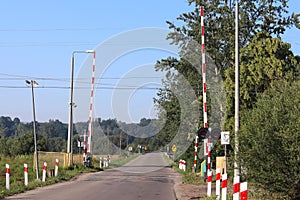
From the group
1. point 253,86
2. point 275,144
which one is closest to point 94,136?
point 253,86

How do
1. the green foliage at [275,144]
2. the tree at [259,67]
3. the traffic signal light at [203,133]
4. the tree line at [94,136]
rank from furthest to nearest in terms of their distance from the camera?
1. the tree line at [94,136]
2. the tree at [259,67]
3. the traffic signal light at [203,133]
4. the green foliage at [275,144]

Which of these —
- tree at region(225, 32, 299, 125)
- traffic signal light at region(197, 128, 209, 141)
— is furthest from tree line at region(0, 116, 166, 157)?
traffic signal light at region(197, 128, 209, 141)

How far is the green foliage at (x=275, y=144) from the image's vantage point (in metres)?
12.8

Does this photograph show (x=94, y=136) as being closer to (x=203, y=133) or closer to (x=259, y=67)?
(x=259, y=67)

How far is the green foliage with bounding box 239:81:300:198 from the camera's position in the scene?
12.8m

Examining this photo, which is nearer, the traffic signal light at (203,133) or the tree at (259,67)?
the traffic signal light at (203,133)

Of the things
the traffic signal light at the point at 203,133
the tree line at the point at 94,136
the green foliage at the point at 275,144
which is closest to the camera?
the green foliage at the point at 275,144

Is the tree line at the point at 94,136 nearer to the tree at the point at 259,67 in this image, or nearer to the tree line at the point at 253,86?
the tree line at the point at 253,86

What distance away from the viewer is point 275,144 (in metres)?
13.1

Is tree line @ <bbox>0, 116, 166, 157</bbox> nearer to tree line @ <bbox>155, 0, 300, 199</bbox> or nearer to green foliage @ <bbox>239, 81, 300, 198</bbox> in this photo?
tree line @ <bbox>155, 0, 300, 199</bbox>

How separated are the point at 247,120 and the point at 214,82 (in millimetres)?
25323

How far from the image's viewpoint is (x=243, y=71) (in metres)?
31.5

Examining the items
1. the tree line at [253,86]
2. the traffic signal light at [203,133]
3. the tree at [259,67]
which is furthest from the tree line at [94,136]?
the traffic signal light at [203,133]

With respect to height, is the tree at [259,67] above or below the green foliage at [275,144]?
above
